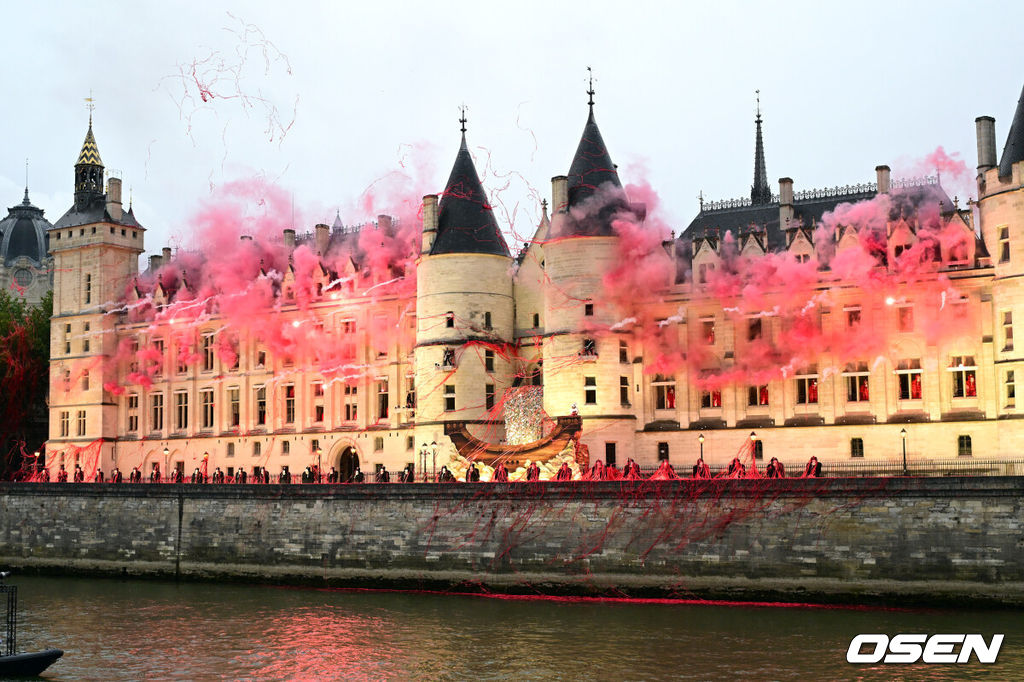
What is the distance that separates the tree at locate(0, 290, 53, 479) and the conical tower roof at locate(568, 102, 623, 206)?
42.9 meters

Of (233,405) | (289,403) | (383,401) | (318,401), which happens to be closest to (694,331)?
(383,401)

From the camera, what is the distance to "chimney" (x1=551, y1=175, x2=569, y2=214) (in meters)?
61.4

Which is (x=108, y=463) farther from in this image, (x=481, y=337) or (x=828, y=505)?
(x=828, y=505)

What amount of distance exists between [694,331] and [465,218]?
13505 mm

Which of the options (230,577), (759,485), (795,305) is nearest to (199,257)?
(230,577)

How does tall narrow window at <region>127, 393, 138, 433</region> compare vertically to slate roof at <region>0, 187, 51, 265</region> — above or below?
below

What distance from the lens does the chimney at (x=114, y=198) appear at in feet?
Result: 276

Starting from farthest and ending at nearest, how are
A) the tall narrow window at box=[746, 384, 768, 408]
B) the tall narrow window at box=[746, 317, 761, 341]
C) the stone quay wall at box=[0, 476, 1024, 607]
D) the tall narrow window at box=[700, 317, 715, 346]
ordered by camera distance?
the tall narrow window at box=[700, 317, 715, 346] → the tall narrow window at box=[746, 317, 761, 341] → the tall narrow window at box=[746, 384, 768, 408] → the stone quay wall at box=[0, 476, 1024, 607]

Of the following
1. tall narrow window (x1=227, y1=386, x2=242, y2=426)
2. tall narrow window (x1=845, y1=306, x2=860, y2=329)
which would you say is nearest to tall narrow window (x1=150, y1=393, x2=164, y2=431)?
tall narrow window (x1=227, y1=386, x2=242, y2=426)

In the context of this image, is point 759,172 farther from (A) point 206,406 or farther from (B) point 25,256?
(B) point 25,256

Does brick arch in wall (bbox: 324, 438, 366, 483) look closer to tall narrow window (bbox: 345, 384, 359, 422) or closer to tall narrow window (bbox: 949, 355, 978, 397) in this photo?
tall narrow window (bbox: 345, 384, 359, 422)

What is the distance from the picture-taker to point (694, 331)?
59812mm

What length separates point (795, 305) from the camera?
2247 inches

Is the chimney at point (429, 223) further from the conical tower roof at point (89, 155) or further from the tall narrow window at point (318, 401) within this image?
the conical tower roof at point (89, 155)
